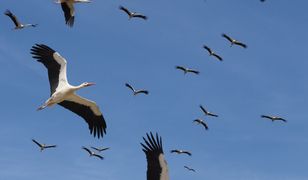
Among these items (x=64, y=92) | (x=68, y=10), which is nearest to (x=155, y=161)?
(x=64, y=92)

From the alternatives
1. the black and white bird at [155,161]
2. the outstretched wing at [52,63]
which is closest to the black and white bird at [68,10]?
the outstretched wing at [52,63]

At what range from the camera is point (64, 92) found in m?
46.5

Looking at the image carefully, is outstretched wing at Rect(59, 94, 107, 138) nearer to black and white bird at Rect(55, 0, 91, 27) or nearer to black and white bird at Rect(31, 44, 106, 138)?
black and white bird at Rect(31, 44, 106, 138)

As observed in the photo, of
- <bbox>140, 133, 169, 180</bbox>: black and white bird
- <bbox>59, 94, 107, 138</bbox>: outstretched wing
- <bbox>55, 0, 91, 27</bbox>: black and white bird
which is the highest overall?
<bbox>55, 0, 91, 27</bbox>: black and white bird

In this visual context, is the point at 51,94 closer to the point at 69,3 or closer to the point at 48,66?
the point at 48,66

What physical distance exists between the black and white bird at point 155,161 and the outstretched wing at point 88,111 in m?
10.9

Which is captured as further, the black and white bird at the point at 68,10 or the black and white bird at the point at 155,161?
the black and white bird at the point at 68,10

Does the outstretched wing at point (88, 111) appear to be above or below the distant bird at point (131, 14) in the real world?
below

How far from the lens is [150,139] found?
37719mm

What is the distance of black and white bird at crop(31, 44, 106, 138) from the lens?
47.0 meters

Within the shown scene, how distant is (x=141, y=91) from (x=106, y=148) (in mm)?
6911

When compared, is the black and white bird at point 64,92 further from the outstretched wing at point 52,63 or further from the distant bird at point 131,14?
the distant bird at point 131,14

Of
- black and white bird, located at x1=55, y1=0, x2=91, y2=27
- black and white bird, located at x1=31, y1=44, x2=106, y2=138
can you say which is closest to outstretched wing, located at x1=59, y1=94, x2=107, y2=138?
black and white bird, located at x1=31, y1=44, x2=106, y2=138

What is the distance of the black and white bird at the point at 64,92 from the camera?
4700 centimetres
